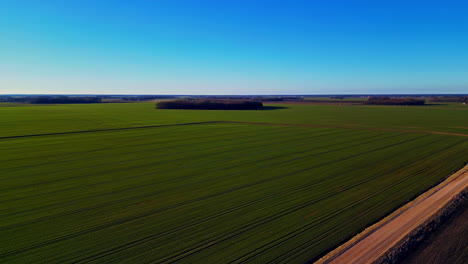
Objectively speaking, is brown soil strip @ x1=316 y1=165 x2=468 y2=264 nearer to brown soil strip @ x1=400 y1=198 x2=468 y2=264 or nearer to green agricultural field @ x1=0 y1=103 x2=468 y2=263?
brown soil strip @ x1=400 y1=198 x2=468 y2=264

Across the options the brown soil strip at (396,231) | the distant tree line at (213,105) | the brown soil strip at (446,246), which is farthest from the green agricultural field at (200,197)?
the distant tree line at (213,105)

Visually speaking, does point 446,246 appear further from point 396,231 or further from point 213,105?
point 213,105

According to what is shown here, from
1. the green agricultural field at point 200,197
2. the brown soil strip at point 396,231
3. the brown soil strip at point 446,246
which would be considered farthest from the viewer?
the green agricultural field at point 200,197

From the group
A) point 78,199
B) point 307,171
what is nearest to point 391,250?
point 307,171

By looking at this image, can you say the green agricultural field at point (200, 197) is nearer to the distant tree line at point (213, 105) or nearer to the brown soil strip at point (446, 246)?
the brown soil strip at point (446, 246)

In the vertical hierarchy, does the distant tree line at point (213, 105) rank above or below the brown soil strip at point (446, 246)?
above

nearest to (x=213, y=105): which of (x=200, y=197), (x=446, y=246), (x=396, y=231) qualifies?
(x=200, y=197)

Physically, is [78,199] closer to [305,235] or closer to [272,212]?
[272,212]

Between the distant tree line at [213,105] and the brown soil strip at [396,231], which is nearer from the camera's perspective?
the brown soil strip at [396,231]
